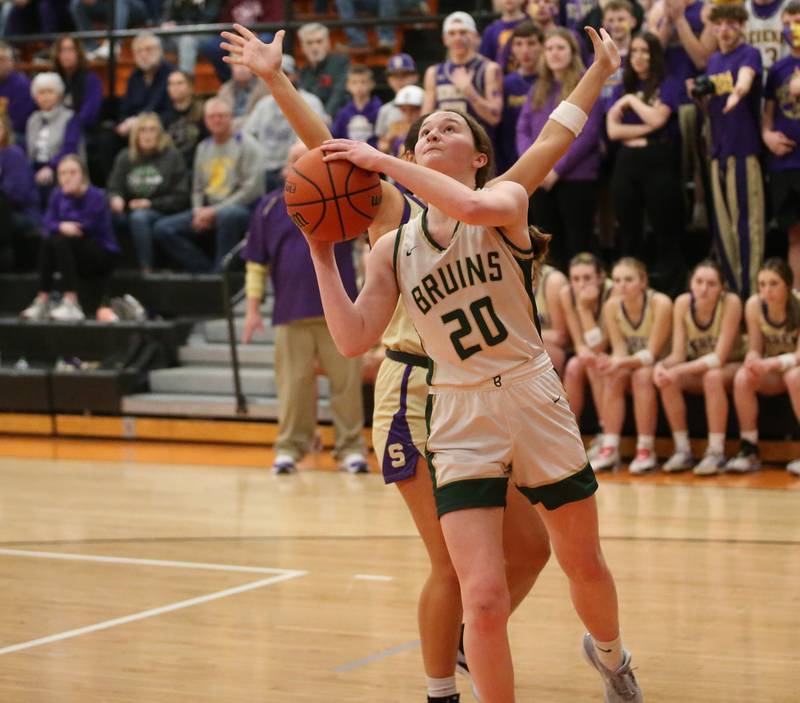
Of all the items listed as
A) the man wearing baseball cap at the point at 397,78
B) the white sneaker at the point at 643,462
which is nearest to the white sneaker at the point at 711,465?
the white sneaker at the point at 643,462

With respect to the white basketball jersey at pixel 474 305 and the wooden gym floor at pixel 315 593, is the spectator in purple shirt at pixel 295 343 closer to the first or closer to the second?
the wooden gym floor at pixel 315 593

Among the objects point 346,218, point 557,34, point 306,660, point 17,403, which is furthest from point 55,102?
point 346,218

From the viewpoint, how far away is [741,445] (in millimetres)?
9320

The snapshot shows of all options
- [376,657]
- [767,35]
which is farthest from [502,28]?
[376,657]

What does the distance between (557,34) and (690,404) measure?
9.19 feet

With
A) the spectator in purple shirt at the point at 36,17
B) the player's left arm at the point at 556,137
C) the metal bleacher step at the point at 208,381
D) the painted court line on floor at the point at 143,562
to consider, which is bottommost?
the metal bleacher step at the point at 208,381

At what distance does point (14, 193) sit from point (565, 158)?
5.86 metres

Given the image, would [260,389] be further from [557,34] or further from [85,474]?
[557,34]

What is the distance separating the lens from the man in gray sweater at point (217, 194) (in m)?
12.4

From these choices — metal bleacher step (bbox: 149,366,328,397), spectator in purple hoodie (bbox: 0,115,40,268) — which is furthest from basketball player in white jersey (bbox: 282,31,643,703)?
spectator in purple hoodie (bbox: 0,115,40,268)

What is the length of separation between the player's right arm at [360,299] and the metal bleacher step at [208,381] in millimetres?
7535

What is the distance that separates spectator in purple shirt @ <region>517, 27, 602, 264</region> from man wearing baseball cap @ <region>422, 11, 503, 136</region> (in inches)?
15.8

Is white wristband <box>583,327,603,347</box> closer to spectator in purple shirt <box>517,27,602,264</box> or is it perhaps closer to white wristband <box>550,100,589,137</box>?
spectator in purple shirt <box>517,27,602,264</box>

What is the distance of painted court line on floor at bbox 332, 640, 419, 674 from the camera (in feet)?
15.9
